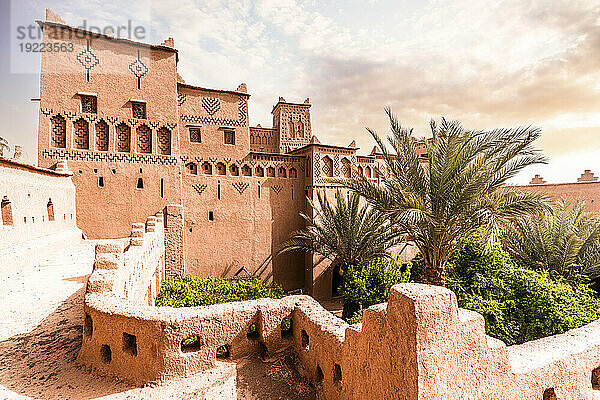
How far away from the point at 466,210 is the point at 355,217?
4.00m

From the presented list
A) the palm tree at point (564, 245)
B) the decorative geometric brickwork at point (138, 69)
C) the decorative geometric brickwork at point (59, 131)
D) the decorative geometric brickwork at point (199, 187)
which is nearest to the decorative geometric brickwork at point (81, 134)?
the decorative geometric brickwork at point (59, 131)

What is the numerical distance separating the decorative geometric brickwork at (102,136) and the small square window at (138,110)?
1122 millimetres

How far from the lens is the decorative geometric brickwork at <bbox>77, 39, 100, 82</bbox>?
986 cm

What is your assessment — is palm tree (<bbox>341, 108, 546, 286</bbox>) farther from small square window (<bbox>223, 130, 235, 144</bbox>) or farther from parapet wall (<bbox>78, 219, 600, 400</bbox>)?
small square window (<bbox>223, 130, 235, 144</bbox>)

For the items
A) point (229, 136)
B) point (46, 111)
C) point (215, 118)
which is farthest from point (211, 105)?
point (46, 111)

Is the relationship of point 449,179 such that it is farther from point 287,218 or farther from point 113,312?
point 287,218

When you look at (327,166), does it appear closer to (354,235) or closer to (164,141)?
(354,235)

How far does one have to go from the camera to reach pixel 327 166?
525 inches

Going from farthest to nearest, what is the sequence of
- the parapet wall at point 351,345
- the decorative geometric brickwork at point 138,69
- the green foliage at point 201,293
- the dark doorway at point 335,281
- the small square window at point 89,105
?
the dark doorway at point 335,281
the decorative geometric brickwork at point 138,69
the small square window at point 89,105
the green foliage at point 201,293
the parapet wall at point 351,345

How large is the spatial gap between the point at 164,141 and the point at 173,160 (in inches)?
34.5

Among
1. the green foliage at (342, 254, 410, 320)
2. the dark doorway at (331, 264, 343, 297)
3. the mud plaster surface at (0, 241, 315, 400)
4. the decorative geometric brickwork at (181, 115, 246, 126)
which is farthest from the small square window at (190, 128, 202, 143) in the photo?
the dark doorway at (331, 264, 343, 297)

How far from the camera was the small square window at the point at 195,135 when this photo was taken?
39.3 ft

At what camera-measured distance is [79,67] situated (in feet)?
32.2

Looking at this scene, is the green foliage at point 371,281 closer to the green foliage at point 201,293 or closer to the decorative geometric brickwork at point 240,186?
the green foliage at point 201,293
